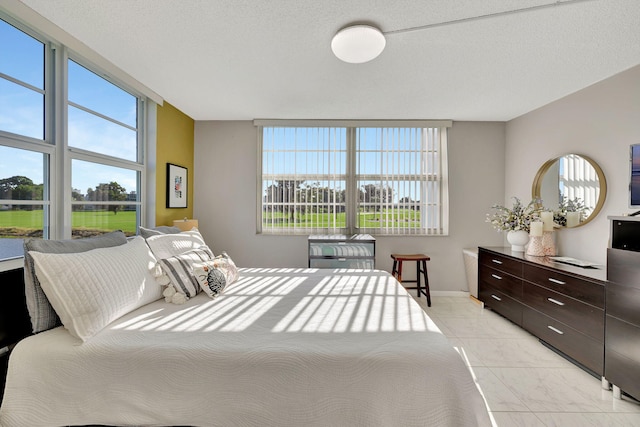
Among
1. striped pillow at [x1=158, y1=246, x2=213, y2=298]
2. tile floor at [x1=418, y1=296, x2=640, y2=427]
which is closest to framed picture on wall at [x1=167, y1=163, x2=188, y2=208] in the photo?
striped pillow at [x1=158, y1=246, x2=213, y2=298]

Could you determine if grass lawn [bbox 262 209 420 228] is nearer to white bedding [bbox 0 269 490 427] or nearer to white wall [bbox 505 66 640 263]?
white wall [bbox 505 66 640 263]

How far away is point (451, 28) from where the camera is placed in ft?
6.42

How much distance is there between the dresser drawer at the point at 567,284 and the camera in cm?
213

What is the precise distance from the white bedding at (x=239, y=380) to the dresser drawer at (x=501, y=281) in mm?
2211

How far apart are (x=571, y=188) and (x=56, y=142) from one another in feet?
15.5

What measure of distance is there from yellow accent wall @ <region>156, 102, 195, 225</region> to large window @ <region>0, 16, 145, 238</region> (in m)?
0.41

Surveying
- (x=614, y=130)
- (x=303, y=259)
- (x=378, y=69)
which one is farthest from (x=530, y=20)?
(x=303, y=259)

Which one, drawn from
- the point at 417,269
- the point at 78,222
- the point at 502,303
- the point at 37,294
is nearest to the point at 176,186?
the point at 78,222

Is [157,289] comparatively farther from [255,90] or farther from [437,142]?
[437,142]

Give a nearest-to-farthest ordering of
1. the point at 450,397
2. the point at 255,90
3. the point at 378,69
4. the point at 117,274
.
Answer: the point at 450,397 < the point at 117,274 < the point at 378,69 < the point at 255,90

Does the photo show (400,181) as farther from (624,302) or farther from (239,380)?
(239,380)

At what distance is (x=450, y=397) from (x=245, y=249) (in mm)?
3405

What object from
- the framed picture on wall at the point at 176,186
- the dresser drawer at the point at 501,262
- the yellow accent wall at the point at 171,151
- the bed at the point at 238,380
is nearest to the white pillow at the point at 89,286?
the bed at the point at 238,380

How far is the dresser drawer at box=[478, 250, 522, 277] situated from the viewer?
303 cm
